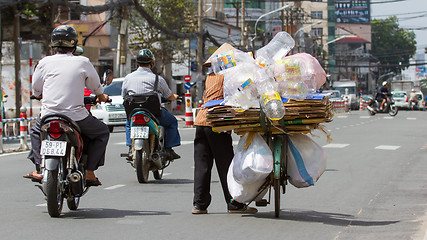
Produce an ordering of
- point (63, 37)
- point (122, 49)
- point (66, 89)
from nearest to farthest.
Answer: point (66, 89), point (63, 37), point (122, 49)

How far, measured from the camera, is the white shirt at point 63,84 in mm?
7059

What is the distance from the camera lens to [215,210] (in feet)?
25.9

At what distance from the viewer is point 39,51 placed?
3547cm

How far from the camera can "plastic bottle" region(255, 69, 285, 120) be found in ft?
21.2

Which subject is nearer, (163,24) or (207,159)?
(207,159)

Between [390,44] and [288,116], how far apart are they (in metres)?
163

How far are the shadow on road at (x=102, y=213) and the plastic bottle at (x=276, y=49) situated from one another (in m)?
1.88

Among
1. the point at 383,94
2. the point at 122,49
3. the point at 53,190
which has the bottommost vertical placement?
the point at 53,190

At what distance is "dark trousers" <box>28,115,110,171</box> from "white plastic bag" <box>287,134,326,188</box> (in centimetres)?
186

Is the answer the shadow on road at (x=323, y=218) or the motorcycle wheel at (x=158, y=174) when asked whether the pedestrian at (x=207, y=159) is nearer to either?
the shadow on road at (x=323, y=218)

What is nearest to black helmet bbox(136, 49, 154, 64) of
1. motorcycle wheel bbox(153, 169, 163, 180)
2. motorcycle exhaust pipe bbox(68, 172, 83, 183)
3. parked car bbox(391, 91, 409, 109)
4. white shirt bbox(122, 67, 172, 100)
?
white shirt bbox(122, 67, 172, 100)

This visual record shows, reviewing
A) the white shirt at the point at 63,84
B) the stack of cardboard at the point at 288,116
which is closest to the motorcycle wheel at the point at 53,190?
the white shirt at the point at 63,84

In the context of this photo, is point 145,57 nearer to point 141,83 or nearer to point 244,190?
point 141,83

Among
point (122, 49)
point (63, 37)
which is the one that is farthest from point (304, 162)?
point (122, 49)
